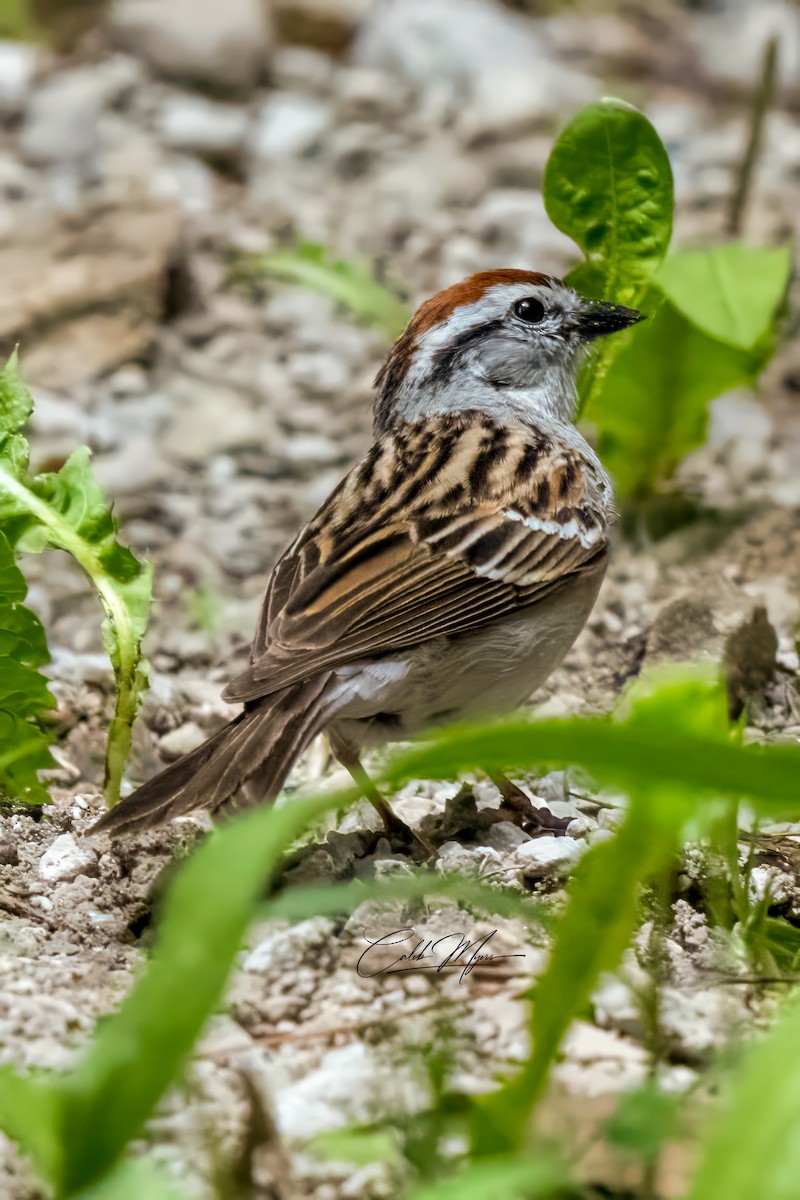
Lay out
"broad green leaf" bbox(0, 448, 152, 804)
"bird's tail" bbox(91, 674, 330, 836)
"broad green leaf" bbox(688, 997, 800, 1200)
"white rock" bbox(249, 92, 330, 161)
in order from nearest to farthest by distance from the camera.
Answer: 1. "broad green leaf" bbox(688, 997, 800, 1200)
2. "bird's tail" bbox(91, 674, 330, 836)
3. "broad green leaf" bbox(0, 448, 152, 804)
4. "white rock" bbox(249, 92, 330, 161)

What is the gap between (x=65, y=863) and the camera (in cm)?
340

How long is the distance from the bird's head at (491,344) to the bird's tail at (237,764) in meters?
1.36

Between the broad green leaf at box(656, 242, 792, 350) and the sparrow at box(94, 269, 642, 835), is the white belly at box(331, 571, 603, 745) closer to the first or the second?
the sparrow at box(94, 269, 642, 835)

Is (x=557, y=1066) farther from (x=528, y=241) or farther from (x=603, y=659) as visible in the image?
(x=528, y=241)

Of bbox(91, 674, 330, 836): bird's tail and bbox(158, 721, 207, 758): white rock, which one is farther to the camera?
bbox(158, 721, 207, 758): white rock

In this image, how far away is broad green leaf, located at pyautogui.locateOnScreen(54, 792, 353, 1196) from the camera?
1889 mm

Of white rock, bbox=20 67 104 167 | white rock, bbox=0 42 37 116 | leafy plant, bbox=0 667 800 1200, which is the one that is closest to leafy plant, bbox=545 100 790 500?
leafy plant, bbox=0 667 800 1200

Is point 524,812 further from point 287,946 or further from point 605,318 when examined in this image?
point 605,318

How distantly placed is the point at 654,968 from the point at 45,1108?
125 cm

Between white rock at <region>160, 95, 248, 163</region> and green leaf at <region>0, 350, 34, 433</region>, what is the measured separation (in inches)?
190

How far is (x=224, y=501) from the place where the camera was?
6.10 meters

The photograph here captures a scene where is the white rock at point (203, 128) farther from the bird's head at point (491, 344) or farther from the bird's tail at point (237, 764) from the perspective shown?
the bird's tail at point (237, 764)

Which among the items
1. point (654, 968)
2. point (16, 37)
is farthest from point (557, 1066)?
point (16, 37)

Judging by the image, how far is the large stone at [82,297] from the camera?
6602 millimetres
